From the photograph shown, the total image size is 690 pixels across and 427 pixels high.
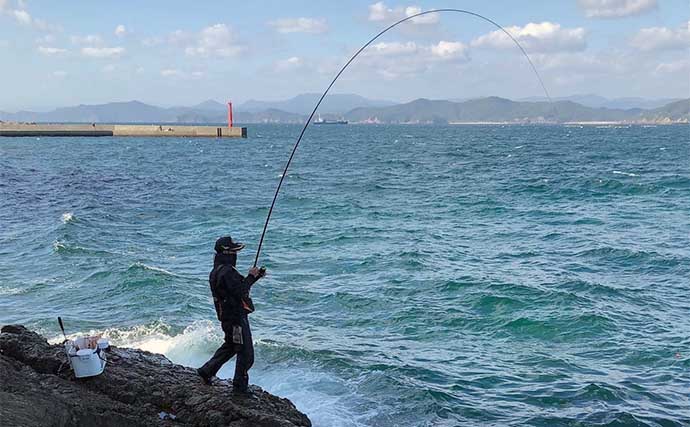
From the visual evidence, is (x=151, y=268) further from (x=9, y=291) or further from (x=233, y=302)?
(x=233, y=302)

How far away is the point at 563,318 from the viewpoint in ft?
42.6

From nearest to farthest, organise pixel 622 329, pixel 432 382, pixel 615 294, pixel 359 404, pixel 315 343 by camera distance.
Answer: pixel 359 404, pixel 432 382, pixel 315 343, pixel 622 329, pixel 615 294

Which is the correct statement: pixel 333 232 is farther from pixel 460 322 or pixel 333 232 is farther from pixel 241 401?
pixel 241 401

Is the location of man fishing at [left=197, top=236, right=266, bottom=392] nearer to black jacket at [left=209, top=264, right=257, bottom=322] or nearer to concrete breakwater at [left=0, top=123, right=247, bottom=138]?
black jacket at [left=209, top=264, right=257, bottom=322]

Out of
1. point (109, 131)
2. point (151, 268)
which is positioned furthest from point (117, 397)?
point (109, 131)

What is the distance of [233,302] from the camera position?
20.9ft

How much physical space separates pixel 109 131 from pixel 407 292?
95.8 meters

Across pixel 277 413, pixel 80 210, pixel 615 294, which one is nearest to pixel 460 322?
pixel 615 294

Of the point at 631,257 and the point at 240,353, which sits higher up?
the point at 240,353

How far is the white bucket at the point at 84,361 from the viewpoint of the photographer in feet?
21.3

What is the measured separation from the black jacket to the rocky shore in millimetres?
879

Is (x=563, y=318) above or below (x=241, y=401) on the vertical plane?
below

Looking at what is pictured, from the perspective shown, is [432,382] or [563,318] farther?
[563,318]

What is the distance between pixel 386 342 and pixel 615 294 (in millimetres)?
6205
